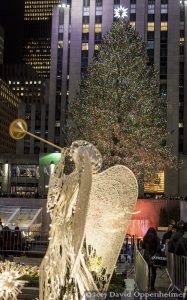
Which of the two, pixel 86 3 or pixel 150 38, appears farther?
pixel 150 38

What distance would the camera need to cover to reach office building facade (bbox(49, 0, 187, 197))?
6078 cm

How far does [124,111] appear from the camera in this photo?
34.0 metres

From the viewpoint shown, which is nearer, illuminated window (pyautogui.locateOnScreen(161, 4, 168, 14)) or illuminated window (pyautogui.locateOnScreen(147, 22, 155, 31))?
illuminated window (pyautogui.locateOnScreen(161, 4, 168, 14))

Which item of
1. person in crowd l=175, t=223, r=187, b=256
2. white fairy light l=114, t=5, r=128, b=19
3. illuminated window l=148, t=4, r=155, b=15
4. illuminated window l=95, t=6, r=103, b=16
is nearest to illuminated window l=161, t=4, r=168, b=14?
illuminated window l=148, t=4, r=155, b=15

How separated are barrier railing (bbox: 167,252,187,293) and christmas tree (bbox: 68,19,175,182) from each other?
65.6 feet

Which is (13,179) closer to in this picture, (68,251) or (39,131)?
(39,131)

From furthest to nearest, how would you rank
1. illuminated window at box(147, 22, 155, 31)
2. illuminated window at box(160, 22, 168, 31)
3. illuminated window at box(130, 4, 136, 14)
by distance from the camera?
illuminated window at box(147, 22, 155, 31), illuminated window at box(130, 4, 136, 14), illuminated window at box(160, 22, 168, 31)

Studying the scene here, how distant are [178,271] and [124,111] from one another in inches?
888

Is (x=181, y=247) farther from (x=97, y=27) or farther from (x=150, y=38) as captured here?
(x=97, y=27)

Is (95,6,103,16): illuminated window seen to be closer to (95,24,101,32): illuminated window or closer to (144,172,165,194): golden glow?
(95,24,101,32): illuminated window

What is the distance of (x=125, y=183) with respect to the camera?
8.98 meters

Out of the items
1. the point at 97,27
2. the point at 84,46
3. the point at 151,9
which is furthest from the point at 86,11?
the point at 151,9

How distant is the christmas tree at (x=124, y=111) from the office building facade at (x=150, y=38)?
25777mm

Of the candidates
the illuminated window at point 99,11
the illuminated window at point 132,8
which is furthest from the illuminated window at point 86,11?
the illuminated window at point 132,8
